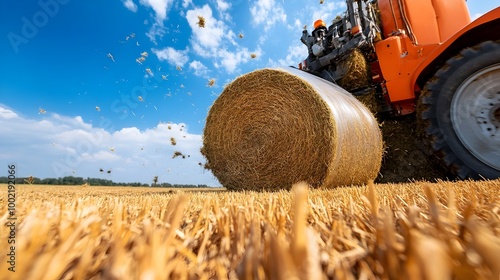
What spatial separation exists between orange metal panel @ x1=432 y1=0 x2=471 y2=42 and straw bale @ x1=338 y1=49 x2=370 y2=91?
1.21 metres

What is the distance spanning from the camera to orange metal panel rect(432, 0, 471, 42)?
14.7ft

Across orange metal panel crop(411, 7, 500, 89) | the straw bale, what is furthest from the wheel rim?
the straw bale

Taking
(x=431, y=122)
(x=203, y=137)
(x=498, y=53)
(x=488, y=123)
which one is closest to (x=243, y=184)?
(x=203, y=137)

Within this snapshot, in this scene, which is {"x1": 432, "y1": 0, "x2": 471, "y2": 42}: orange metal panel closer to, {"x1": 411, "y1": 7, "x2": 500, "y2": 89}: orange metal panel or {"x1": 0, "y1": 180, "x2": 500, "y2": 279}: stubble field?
{"x1": 411, "y1": 7, "x2": 500, "y2": 89}: orange metal panel

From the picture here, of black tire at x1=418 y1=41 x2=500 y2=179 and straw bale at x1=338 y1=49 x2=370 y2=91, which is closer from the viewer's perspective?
black tire at x1=418 y1=41 x2=500 y2=179

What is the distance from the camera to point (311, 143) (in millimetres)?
3229

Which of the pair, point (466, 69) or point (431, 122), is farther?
point (431, 122)

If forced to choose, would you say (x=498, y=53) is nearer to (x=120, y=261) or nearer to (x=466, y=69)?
(x=466, y=69)

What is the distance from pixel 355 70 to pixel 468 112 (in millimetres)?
2119

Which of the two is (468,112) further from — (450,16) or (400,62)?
(450,16)

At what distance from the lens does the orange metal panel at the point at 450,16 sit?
4.49 meters

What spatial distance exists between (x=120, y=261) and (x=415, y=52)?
4.59 m

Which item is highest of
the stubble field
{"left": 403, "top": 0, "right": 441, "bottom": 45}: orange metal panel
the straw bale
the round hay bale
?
{"left": 403, "top": 0, "right": 441, "bottom": 45}: orange metal panel

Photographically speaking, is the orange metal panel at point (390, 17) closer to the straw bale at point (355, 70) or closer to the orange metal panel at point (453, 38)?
the straw bale at point (355, 70)
